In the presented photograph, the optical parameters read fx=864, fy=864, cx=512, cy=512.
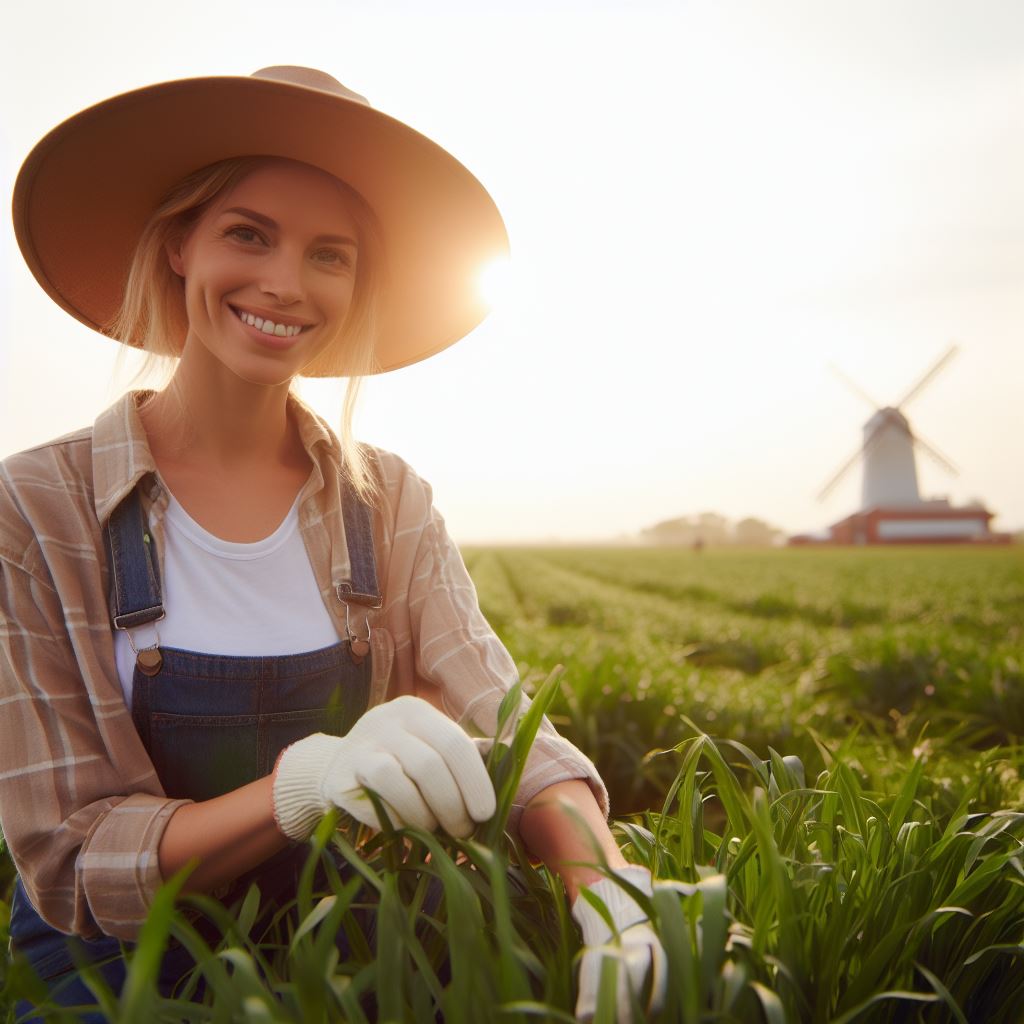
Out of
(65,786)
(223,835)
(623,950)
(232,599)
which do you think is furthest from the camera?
(232,599)

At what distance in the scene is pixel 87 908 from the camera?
135cm

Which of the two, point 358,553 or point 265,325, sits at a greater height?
point 265,325

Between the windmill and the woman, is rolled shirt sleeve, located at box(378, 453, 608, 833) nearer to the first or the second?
the woman

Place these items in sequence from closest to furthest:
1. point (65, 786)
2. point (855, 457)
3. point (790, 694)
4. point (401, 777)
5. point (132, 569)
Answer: point (401, 777) → point (65, 786) → point (132, 569) → point (790, 694) → point (855, 457)

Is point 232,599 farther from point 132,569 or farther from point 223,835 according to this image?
point 223,835

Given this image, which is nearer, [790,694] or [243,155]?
[243,155]

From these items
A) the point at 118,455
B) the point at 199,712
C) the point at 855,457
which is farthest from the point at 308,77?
the point at 855,457

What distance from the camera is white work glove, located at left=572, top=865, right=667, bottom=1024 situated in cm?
96

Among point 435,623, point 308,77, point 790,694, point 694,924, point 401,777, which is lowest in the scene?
point 790,694

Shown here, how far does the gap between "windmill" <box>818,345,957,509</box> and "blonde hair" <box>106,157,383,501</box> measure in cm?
4992

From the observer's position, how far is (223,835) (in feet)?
4.09

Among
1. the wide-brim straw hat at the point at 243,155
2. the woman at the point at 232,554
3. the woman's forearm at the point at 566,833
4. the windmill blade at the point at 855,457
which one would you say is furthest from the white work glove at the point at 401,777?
the windmill blade at the point at 855,457

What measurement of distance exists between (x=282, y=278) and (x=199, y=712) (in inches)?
32.4

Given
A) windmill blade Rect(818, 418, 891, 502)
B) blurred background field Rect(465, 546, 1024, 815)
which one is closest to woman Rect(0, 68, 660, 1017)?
blurred background field Rect(465, 546, 1024, 815)
